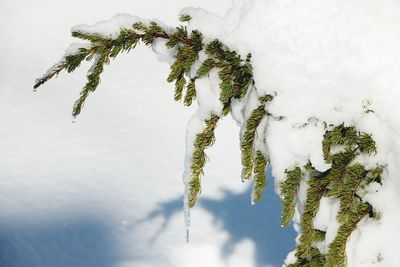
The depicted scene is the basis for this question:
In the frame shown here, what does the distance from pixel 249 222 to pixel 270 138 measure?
3.72 m

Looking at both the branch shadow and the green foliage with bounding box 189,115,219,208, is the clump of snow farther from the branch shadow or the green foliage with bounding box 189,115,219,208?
the branch shadow

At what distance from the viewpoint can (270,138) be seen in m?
1.87

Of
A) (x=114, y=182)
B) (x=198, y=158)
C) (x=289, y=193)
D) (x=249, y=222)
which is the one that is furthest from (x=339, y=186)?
(x=114, y=182)

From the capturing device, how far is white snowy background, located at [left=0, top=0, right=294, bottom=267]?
17.1ft

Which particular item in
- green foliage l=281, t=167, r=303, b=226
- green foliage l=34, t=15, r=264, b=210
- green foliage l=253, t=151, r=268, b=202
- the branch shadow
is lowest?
green foliage l=281, t=167, r=303, b=226

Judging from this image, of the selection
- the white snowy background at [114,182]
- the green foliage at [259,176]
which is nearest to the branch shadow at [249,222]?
the white snowy background at [114,182]

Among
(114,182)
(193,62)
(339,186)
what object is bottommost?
(339,186)

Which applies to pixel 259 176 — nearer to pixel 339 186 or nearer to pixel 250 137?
pixel 250 137

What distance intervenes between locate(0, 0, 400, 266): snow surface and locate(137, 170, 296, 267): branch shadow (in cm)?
5

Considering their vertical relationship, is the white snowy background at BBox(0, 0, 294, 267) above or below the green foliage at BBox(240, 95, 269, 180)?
above

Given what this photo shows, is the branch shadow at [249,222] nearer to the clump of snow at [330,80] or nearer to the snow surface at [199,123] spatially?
the snow surface at [199,123]

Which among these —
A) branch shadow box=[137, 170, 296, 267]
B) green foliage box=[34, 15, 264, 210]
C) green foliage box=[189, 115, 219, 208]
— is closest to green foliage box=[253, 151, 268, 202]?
green foliage box=[34, 15, 264, 210]

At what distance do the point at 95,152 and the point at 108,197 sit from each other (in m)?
0.84

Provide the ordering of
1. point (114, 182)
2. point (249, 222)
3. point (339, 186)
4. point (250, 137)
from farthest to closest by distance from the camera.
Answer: point (114, 182) < point (249, 222) < point (250, 137) < point (339, 186)
